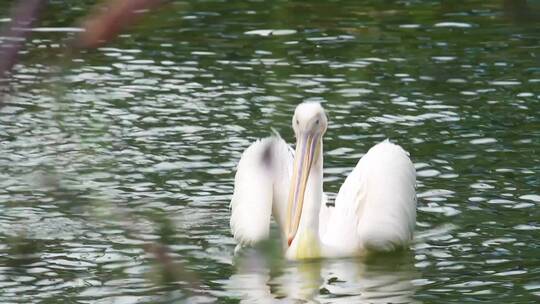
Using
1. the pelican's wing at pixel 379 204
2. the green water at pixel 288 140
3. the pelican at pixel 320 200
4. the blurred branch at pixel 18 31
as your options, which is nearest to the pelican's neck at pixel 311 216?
the pelican at pixel 320 200

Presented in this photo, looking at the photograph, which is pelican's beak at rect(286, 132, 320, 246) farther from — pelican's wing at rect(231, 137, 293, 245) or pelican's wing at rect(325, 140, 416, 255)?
pelican's wing at rect(325, 140, 416, 255)

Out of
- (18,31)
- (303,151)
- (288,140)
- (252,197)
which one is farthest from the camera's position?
(288,140)

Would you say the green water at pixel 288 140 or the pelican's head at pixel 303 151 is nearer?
the green water at pixel 288 140

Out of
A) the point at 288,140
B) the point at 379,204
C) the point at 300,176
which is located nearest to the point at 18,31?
the point at 300,176

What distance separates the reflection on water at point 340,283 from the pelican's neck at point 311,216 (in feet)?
0.32

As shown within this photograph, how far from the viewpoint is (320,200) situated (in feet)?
26.5

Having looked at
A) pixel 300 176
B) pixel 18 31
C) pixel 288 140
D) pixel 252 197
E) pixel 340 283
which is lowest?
pixel 340 283

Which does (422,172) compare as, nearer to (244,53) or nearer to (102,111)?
(102,111)

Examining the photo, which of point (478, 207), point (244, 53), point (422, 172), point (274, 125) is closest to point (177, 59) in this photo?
point (244, 53)

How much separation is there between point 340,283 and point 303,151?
806 millimetres

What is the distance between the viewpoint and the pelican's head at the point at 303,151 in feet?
25.7

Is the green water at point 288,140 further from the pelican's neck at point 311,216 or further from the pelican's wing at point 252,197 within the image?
the pelican's wing at point 252,197

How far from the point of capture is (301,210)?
791 cm

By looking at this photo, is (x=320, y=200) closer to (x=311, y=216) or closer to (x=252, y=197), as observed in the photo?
(x=311, y=216)
